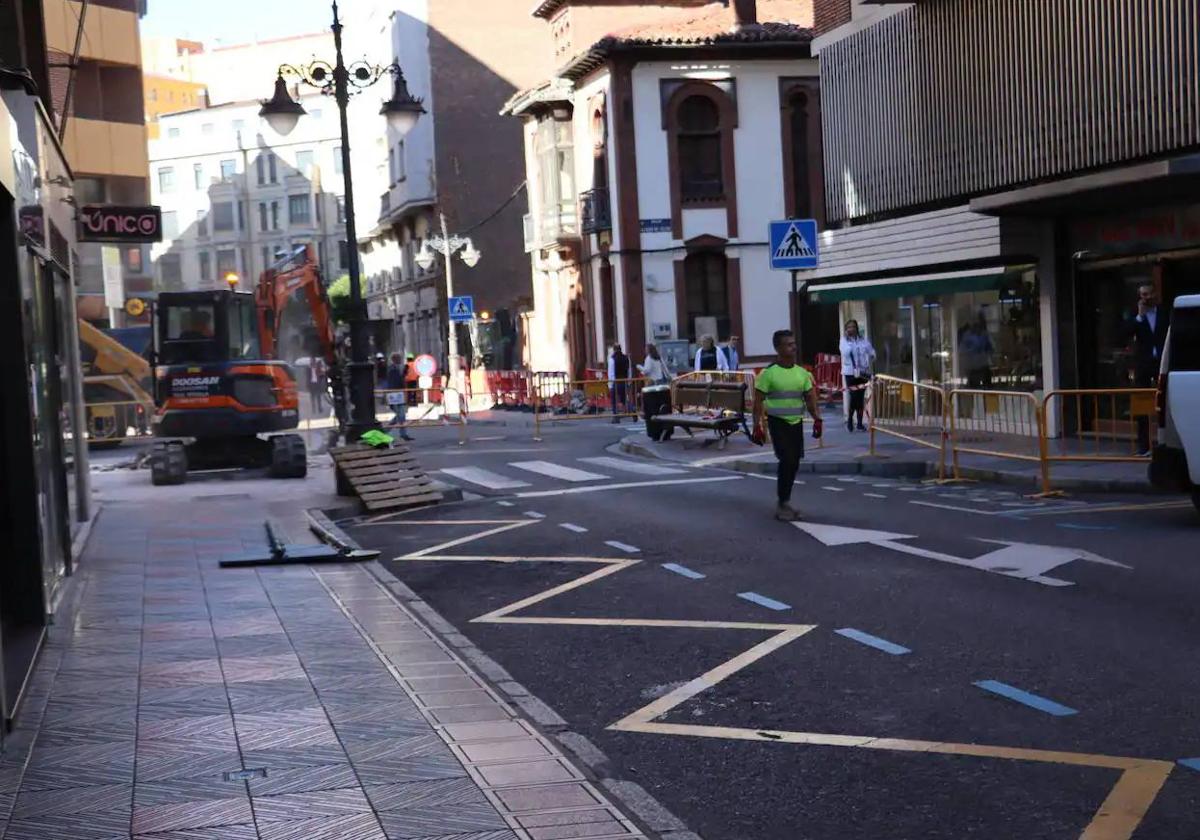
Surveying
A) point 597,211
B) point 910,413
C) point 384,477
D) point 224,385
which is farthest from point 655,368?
point 384,477

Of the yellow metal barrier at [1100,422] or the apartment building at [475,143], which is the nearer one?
the yellow metal barrier at [1100,422]

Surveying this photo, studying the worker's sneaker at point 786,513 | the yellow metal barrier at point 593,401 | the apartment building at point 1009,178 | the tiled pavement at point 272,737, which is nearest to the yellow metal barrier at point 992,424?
the apartment building at point 1009,178

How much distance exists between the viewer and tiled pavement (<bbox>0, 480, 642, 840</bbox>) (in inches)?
227

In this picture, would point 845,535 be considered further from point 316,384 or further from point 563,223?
point 316,384

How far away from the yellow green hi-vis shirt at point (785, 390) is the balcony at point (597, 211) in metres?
28.4

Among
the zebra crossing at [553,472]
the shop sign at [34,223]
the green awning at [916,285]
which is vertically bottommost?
the zebra crossing at [553,472]

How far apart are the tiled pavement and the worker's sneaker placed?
4865 mm

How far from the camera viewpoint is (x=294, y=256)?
27.8 metres

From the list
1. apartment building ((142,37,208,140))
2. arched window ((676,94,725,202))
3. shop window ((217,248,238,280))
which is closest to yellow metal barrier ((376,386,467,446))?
arched window ((676,94,725,202))

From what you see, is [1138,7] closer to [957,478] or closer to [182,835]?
[957,478]

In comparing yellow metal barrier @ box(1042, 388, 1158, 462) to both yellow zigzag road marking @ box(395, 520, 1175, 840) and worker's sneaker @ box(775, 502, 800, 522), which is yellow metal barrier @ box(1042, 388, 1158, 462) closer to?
worker's sneaker @ box(775, 502, 800, 522)

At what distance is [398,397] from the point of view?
1377 inches

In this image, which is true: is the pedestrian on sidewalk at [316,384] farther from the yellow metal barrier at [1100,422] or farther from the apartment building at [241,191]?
the apartment building at [241,191]

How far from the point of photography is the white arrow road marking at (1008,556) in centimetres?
1114
